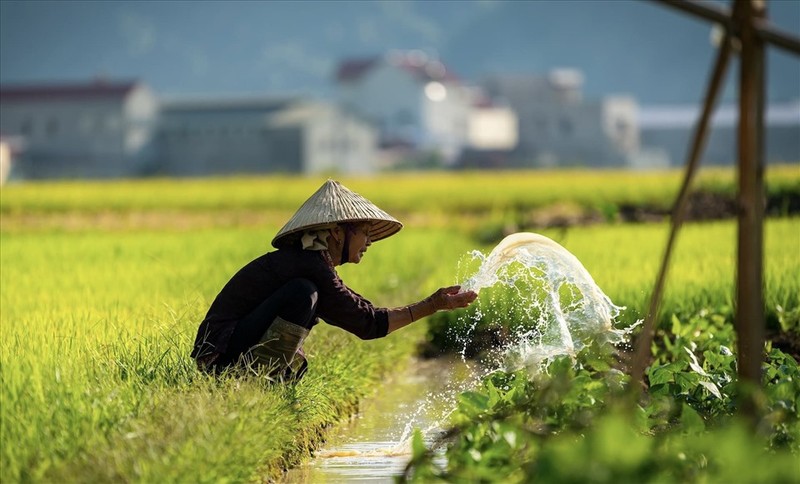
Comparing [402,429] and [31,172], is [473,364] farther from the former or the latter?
[31,172]

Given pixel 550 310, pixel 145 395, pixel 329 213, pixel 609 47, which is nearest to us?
pixel 145 395

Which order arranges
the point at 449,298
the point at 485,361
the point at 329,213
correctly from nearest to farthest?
the point at 449,298 < the point at 329,213 < the point at 485,361

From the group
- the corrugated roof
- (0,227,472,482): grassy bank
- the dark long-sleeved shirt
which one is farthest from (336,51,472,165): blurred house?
the dark long-sleeved shirt

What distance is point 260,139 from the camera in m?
66.9

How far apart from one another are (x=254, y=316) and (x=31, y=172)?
205 ft

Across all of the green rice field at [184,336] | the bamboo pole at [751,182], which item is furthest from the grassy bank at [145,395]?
the bamboo pole at [751,182]

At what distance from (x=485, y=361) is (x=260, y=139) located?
60185 mm

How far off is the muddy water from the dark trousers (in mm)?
510

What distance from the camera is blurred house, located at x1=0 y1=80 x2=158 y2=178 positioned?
68.8m

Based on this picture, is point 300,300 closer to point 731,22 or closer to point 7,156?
point 731,22

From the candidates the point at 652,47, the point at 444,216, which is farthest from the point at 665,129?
the point at 652,47

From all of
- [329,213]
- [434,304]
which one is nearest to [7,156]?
[329,213]

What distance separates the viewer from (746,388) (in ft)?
13.0

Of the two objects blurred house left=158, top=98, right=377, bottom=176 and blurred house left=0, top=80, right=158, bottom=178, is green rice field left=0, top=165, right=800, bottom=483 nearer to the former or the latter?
blurred house left=158, top=98, right=377, bottom=176
